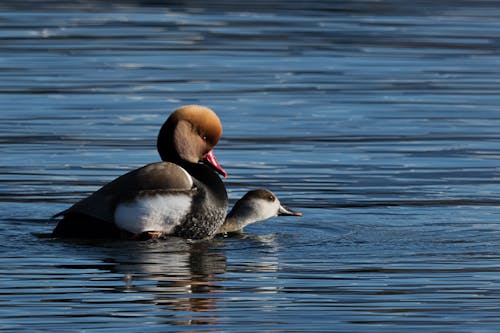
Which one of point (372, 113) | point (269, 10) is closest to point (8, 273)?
point (372, 113)

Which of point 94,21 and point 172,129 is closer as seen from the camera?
point 172,129

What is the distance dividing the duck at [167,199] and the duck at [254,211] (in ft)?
1.24

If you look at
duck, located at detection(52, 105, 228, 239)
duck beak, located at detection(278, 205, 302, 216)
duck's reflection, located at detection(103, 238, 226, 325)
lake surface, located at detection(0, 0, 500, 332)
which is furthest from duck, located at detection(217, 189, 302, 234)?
duck's reflection, located at detection(103, 238, 226, 325)

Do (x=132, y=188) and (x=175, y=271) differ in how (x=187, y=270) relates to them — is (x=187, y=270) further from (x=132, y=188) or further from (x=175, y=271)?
(x=132, y=188)

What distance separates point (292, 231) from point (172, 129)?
104cm

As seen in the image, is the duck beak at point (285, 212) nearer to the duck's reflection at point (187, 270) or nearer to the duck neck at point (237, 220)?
the duck neck at point (237, 220)

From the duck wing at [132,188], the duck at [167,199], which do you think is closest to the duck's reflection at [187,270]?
the duck at [167,199]

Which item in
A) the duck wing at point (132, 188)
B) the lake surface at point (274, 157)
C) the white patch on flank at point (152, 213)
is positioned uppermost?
the duck wing at point (132, 188)

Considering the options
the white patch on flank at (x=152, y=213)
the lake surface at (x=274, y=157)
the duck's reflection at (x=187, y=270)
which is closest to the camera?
the duck's reflection at (x=187, y=270)

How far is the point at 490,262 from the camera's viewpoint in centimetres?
960

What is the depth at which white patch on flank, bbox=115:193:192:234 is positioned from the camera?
10031 millimetres

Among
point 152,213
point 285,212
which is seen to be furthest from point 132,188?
point 285,212

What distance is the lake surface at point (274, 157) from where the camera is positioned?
835 cm

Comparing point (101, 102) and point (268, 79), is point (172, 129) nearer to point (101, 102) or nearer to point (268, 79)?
point (101, 102)
